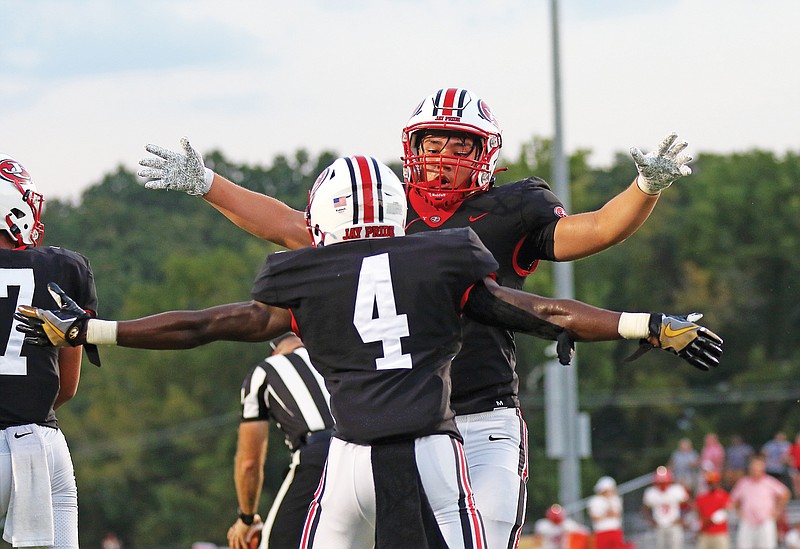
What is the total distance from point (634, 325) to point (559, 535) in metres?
15.3

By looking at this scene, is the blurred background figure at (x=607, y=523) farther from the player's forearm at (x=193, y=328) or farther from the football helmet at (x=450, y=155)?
the player's forearm at (x=193, y=328)

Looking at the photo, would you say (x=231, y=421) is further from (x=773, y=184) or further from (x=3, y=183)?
(x=3, y=183)

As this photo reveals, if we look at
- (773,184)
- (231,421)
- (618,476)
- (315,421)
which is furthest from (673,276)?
(315,421)

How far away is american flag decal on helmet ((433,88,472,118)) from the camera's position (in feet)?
19.5

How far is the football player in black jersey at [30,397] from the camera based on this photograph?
5.71m

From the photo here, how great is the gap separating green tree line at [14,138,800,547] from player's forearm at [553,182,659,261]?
127ft

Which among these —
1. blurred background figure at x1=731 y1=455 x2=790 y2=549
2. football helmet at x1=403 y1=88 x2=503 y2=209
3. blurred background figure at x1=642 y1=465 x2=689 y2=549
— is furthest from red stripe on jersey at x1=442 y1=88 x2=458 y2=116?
blurred background figure at x1=642 y1=465 x2=689 y2=549

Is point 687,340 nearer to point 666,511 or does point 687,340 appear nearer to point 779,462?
point 666,511

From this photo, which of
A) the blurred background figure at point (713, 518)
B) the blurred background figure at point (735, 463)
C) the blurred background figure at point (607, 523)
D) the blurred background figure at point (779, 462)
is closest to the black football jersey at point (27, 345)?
the blurred background figure at point (607, 523)

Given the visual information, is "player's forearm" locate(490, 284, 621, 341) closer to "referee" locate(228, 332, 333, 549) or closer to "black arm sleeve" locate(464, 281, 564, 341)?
"black arm sleeve" locate(464, 281, 564, 341)

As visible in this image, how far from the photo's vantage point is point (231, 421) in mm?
50938

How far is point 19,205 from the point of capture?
593 cm

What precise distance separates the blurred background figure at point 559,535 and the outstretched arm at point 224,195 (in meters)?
12.2

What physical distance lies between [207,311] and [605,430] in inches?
1745
